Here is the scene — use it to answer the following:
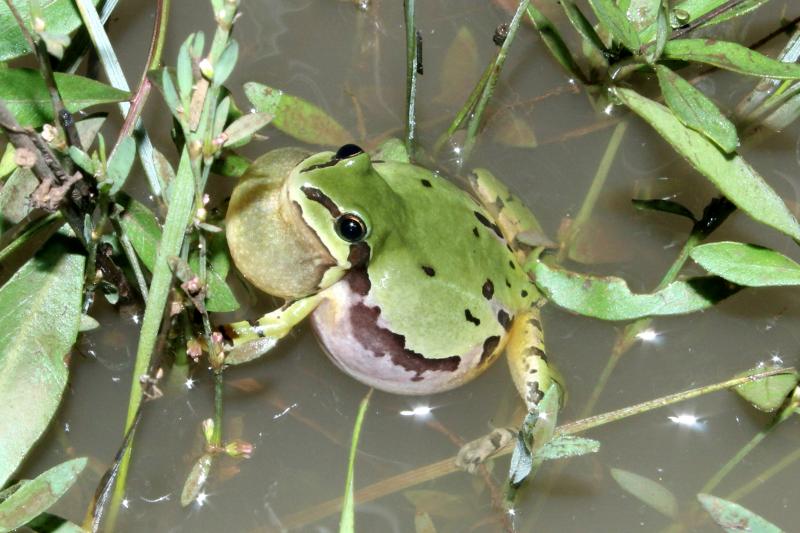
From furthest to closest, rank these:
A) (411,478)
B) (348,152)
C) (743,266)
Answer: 1. (411,478)
2. (348,152)
3. (743,266)

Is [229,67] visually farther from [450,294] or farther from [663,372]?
[663,372]

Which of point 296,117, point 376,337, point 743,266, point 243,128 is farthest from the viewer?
point 296,117

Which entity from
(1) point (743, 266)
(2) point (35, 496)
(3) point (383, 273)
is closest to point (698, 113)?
(1) point (743, 266)

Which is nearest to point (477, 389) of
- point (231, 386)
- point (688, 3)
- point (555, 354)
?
point (555, 354)

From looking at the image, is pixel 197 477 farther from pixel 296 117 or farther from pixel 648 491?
pixel 648 491

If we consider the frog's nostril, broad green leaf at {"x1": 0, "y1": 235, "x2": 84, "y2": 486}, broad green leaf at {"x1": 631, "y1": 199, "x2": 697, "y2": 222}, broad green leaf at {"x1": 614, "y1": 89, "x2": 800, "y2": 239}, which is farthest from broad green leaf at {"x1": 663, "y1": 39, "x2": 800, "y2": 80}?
broad green leaf at {"x1": 0, "y1": 235, "x2": 84, "y2": 486}

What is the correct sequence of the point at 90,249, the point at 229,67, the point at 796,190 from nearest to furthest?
the point at 229,67 < the point at 90,249 < the point at 796,190

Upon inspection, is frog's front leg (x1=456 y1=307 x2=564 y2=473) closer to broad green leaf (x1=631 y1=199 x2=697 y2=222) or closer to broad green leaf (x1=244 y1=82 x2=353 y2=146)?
broad green leaf (x1=631 y1=199 x2=697 y2=222)

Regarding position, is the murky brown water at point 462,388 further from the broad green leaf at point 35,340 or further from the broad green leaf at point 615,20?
the broad green leaf at point 615,20
